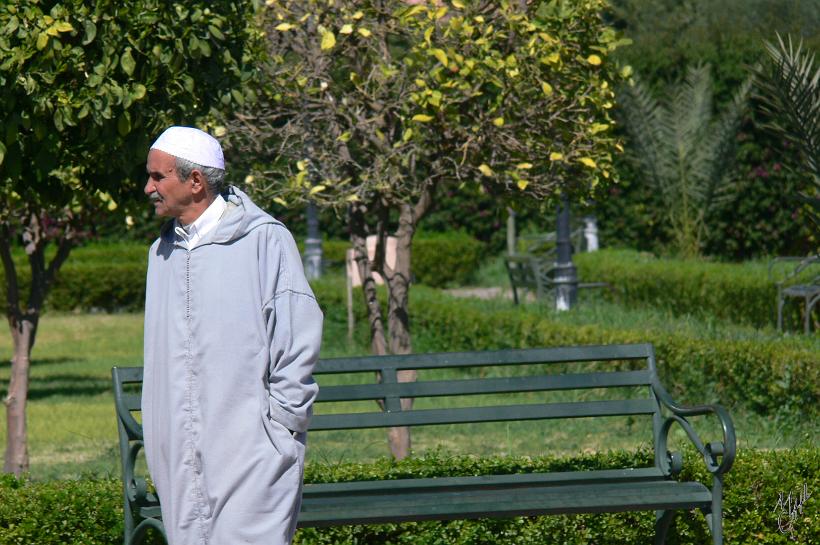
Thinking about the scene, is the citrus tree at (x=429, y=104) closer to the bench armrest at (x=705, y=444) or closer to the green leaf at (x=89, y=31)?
the green leaf at (x=89, y=31)

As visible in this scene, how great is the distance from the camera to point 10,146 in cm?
502

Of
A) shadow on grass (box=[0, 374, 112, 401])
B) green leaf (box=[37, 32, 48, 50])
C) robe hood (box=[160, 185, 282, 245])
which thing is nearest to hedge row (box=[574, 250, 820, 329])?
shadow on grass (box=[0, 374, 112, 401])

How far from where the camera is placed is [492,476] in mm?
4918

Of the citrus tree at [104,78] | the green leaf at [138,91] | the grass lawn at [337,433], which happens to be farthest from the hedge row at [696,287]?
the green leaf at [138,91]

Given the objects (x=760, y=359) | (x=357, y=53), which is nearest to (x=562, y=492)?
(x=357, y=53)

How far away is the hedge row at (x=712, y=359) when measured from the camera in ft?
25.8

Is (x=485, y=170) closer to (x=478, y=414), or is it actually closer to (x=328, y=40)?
(x=328, y=40)

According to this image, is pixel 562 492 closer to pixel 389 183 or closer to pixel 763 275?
pixel 389 183

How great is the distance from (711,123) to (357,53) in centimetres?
1296

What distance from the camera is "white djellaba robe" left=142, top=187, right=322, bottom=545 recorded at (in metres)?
3.29

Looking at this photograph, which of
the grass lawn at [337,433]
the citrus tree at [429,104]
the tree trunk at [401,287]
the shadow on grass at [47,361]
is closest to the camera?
the citrus tree at [429,104]

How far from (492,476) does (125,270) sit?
15.0 metres

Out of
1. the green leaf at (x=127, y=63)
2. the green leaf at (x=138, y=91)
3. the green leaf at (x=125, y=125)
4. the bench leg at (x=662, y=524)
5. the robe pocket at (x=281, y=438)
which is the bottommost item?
the bench leg at (x=662, y=524)

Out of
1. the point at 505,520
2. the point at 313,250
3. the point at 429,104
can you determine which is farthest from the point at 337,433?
the point at 313,250
